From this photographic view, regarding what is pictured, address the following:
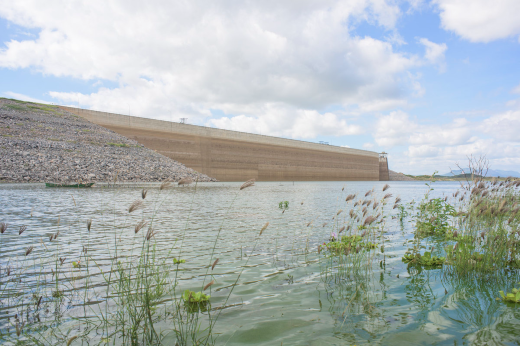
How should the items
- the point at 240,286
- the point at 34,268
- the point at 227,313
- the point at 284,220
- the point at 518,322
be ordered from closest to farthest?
the point at 518,322
the point at 227,313
the point at 240,286
the point at 34,268
the point at 284,220

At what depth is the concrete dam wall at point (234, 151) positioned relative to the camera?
4778 cm

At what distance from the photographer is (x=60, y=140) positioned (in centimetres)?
3472

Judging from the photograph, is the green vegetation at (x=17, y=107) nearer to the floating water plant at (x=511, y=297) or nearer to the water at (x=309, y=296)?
the water at (x=309, y=296)

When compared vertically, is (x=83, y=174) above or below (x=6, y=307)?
above

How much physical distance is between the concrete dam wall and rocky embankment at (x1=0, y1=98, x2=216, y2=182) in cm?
459

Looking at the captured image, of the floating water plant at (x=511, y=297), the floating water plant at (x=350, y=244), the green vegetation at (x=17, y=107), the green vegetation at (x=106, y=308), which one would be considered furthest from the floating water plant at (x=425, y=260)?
the green vegetation at (x=17, y=107)

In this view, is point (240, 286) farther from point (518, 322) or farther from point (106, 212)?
point (106, 212)

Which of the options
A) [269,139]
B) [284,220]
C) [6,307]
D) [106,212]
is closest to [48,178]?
[106,212]

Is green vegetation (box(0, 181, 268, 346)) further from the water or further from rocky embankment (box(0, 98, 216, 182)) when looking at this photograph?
rocky embankment (box(0, 98, 216, 182))

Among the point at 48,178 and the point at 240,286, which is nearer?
the point at 240,286

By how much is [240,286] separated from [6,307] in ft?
8.68

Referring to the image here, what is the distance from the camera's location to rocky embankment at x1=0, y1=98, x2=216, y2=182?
93.6ft

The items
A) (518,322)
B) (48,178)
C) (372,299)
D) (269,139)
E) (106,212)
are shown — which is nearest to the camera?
(518,322)

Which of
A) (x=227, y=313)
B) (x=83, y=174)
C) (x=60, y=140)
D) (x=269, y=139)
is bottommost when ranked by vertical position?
(x=227, y=313)
